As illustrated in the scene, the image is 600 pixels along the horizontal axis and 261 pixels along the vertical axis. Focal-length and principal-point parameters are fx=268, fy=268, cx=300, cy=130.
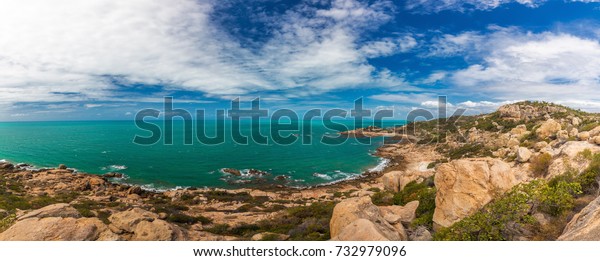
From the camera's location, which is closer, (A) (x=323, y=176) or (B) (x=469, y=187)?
(B) (x=469, y=187)

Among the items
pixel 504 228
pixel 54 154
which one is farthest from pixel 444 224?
pixel 54 154

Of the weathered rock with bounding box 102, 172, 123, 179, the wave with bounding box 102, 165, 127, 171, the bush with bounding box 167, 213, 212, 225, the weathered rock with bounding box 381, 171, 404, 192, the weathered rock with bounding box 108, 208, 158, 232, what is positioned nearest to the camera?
the weathered rock with bounding box 108, 208, 158, 232

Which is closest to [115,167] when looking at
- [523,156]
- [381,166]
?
[381,166]

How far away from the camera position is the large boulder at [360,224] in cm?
806

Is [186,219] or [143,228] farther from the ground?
[143,228]

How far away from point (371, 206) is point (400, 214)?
11.8 ft

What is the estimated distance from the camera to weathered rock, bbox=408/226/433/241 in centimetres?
967

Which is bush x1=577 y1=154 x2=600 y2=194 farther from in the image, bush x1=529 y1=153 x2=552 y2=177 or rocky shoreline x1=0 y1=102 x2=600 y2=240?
bush x1=529 y1=153 x2=552 y2=177

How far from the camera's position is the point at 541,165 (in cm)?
1711

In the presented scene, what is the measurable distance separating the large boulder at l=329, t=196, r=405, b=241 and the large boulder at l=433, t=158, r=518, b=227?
89.9 inches

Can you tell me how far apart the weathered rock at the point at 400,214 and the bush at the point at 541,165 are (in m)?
9.60

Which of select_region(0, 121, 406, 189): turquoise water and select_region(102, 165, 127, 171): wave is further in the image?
select_region(102, 165, 127, 171): wave

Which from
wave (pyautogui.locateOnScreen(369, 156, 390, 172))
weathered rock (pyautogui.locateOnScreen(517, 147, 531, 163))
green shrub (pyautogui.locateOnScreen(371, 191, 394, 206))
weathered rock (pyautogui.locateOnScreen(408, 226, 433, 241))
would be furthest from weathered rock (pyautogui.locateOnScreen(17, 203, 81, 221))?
wave (pyautogui.locateOnScreen(369, 156, 390, 172))

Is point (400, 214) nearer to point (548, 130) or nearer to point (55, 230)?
point (55, 230)
